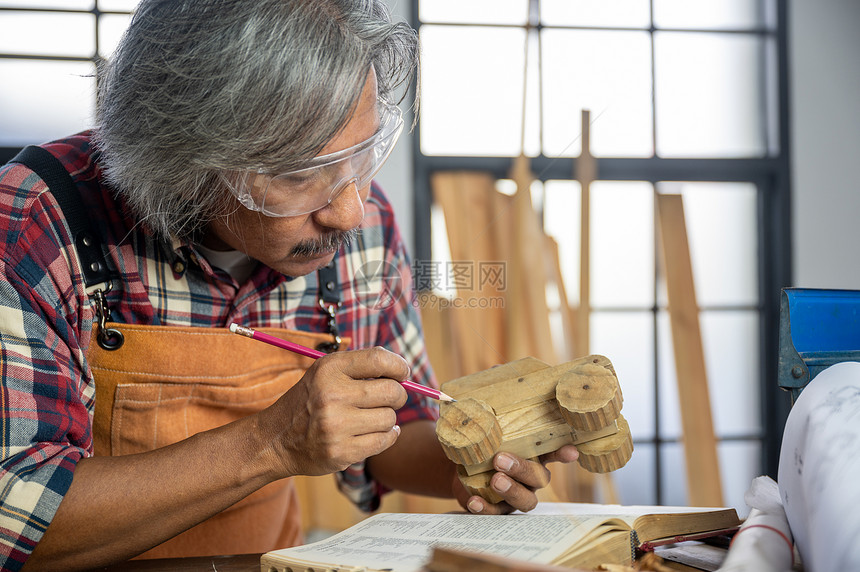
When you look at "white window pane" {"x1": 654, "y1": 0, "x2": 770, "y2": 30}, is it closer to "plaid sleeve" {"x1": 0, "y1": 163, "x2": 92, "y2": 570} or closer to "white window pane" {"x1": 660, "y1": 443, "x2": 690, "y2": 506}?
"white window pane" {"x1": 660, "y1": 443, "x2": 690, "y2": 506}

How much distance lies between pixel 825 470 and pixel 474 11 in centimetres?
221

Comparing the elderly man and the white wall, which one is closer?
the elderly man

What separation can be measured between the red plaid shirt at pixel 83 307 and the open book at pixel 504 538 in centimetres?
33

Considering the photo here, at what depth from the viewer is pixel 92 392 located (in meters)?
1.03

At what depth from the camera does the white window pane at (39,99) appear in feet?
7.82

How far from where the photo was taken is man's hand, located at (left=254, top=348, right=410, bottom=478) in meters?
0.89

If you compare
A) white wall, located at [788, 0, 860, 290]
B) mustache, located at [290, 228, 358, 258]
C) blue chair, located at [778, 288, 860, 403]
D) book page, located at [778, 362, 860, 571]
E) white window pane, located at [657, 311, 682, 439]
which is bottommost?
white window pane, located at [657, 311, 682, 439]

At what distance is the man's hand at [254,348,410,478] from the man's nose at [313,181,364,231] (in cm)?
19

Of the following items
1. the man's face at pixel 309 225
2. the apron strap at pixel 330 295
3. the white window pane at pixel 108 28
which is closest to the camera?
the man's face at pixel 309 225

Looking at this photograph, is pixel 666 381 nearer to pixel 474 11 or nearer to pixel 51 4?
pixel 474 11

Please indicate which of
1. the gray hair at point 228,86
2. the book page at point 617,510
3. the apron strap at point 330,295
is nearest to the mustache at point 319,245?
the gray hair at point 228,86

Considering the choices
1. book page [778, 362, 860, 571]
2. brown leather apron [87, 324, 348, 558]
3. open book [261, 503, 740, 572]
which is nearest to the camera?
book page [778, 362, 860, 571]

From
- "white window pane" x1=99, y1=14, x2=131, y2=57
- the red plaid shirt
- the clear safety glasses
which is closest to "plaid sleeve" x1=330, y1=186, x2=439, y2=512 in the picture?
the red plaid shirt

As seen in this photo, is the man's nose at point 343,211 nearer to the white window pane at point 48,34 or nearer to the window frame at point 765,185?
the window frame at point 765,185
